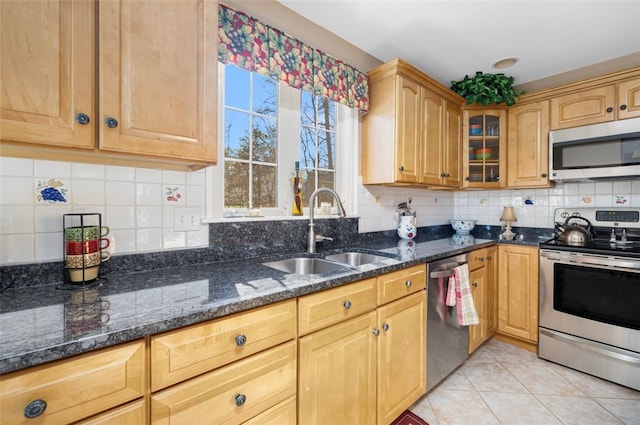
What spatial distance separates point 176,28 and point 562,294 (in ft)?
9.60

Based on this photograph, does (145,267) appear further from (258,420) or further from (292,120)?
(292,120)

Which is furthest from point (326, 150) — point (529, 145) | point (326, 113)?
point (529, 145)

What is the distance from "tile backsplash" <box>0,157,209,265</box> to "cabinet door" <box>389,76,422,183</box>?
4.52 ft

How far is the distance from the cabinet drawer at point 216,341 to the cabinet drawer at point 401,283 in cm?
56

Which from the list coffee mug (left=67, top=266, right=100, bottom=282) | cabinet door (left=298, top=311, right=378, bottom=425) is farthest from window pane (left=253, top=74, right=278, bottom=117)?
cabinet door (left=298, top=311, right=378, bottom=425)

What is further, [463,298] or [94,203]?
[463,298]

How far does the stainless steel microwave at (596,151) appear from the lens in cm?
212

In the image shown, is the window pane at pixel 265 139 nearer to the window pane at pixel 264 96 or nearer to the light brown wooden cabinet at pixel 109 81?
the window pane at pixel 264 96

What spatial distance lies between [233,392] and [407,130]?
196 centimetres

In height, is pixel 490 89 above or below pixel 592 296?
above

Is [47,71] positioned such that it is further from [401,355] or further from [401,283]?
[401,355]

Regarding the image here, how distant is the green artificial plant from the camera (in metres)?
2.61

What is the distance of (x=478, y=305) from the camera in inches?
90.4

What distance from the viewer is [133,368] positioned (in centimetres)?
72
